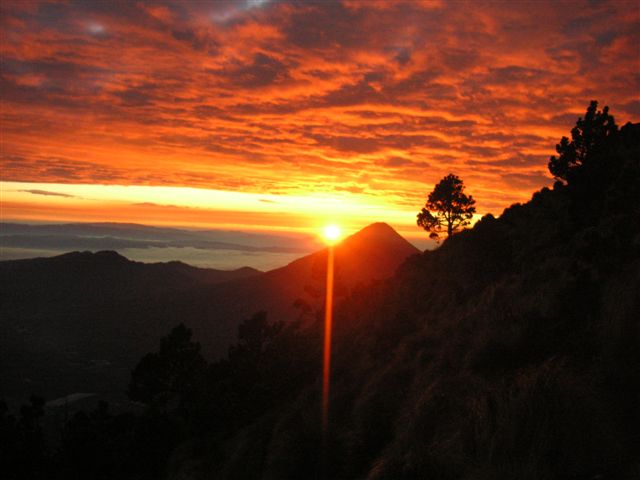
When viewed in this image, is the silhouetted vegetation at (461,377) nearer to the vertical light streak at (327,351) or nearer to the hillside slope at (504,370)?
the hillside slope at (504,370)

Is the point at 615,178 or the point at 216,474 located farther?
the point at 216,474

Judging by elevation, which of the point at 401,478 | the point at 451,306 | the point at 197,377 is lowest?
the point at 197,377

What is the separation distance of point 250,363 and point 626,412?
34.6 metres

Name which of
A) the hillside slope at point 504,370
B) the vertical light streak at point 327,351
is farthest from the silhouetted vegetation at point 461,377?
the vertical light streak at point 327,351

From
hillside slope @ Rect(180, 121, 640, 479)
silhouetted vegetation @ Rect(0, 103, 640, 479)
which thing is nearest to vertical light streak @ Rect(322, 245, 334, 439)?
hillside slope @ Rect(180, 121, 640, 479)

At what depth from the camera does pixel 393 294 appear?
119 feet

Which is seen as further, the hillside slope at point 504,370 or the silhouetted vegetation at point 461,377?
the silhouetted vegetation at point 461,377

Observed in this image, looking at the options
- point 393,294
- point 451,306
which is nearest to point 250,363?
point 393,294

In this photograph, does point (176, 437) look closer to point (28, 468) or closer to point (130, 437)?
point (130, 437)

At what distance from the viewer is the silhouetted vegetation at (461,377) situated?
8023mm

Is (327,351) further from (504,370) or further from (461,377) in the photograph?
(504,370)

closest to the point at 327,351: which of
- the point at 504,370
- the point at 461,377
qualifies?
the point at 461,377

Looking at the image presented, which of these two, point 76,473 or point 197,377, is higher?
point 197,377

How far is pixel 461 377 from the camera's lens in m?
13.3
